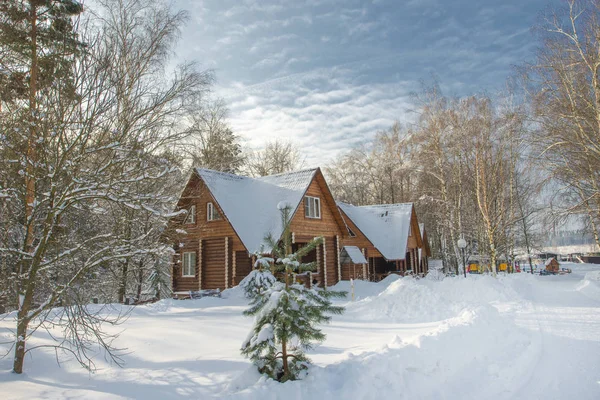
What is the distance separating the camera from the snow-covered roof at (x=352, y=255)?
24.9m

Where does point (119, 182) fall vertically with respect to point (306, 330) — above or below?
above

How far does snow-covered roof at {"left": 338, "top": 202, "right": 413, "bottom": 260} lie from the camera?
2800 cm

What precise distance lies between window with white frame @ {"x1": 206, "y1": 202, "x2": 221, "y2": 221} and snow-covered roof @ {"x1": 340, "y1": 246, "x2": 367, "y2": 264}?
9262mm

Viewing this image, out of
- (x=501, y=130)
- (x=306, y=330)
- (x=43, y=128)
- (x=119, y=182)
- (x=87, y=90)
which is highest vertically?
(x=501, y=130)

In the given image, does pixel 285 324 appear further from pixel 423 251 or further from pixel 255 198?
pixel 423 251

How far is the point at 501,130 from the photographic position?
21516 mm

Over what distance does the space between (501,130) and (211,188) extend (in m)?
16.2

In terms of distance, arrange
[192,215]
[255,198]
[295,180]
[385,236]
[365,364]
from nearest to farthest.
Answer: [365,364]
[192,215]
[255,198]
[295,180]
[385,236]

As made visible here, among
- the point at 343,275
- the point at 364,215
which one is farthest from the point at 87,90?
the point at 364,215

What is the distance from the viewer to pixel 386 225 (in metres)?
30.2

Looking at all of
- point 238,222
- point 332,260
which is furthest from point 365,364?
point 332,260

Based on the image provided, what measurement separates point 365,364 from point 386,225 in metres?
25.3

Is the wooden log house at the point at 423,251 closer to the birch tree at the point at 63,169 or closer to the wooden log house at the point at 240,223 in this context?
the wooden log house at the point at 240,223

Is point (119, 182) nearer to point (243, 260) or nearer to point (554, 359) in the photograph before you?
point (554, 359)
